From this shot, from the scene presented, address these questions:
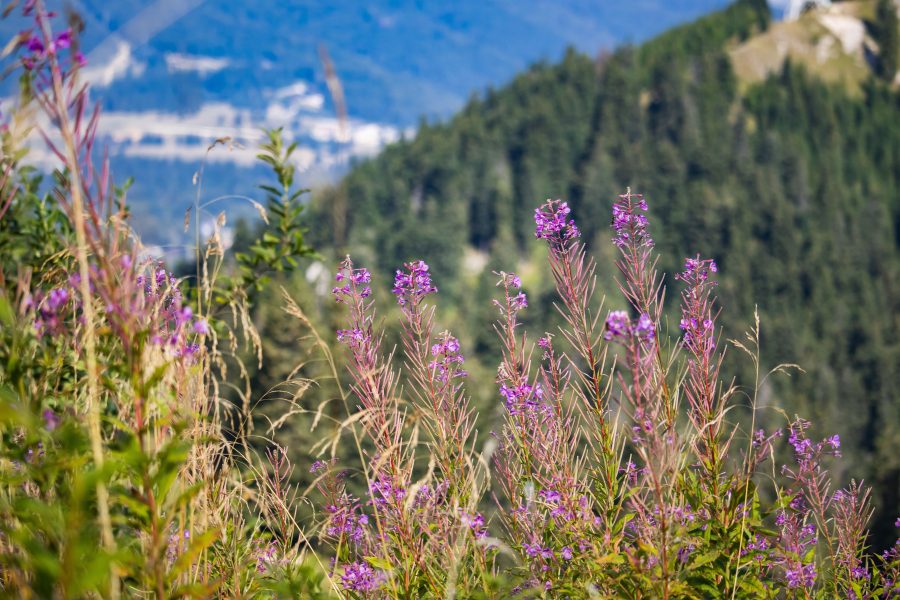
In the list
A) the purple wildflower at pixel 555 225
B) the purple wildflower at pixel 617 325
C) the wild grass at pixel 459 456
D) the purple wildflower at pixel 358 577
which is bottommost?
the purple wildflower at pixel 358 577

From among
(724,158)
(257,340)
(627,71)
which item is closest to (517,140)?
(627,71)

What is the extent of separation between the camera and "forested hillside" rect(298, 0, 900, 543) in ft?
333

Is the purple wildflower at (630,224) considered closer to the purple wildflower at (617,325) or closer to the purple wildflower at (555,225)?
the purple wildflower at (555,225)

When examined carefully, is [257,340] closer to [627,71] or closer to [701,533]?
[701,533]

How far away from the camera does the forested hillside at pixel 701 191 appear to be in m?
102

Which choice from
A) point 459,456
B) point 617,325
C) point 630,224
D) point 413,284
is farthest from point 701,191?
point 617,325

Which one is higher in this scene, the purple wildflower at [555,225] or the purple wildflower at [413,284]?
the purple wildflower at [555,225]

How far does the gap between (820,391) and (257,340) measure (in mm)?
98728

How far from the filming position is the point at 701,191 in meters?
116

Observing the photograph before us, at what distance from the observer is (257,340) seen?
Result: 329cm

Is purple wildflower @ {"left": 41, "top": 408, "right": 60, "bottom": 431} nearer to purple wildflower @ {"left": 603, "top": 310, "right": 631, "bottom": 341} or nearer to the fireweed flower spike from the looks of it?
purple wildflower @ {"left": 603, "top": 310, "right": 631, "bottom": 341}

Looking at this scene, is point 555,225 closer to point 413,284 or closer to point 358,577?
point 413,284

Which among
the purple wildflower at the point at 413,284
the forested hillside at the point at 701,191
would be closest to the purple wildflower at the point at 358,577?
the purple wildflower at the point at 413,284

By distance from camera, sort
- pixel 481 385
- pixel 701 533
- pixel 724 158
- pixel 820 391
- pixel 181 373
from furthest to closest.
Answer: pixel 724 158 → pixel 820 391 → pixel 481 385 → pixel 701 533 → pixel 181 373
